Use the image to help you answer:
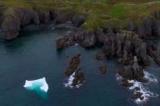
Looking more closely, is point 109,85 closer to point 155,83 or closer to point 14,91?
point 155,83

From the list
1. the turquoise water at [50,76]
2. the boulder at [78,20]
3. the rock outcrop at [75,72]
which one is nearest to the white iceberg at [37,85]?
the turquoise water at [50,76]

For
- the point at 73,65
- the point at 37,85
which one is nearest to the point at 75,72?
the point at 73,65

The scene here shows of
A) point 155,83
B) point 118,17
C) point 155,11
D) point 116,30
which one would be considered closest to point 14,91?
point 155,83

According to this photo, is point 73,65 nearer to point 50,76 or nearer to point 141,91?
point 50,76

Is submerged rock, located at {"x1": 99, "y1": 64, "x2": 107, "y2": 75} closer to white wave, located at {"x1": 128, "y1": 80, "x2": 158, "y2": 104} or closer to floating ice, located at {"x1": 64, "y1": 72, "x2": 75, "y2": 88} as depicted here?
floating ice, located at {"x1": 64, "y1": 72, "x2": 75, "y2": 88}

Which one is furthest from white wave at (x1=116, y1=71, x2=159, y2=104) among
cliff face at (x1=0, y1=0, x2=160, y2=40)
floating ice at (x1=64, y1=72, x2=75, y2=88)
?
cliff face at (x1=0, y1=0, x2=160, y2=40)
